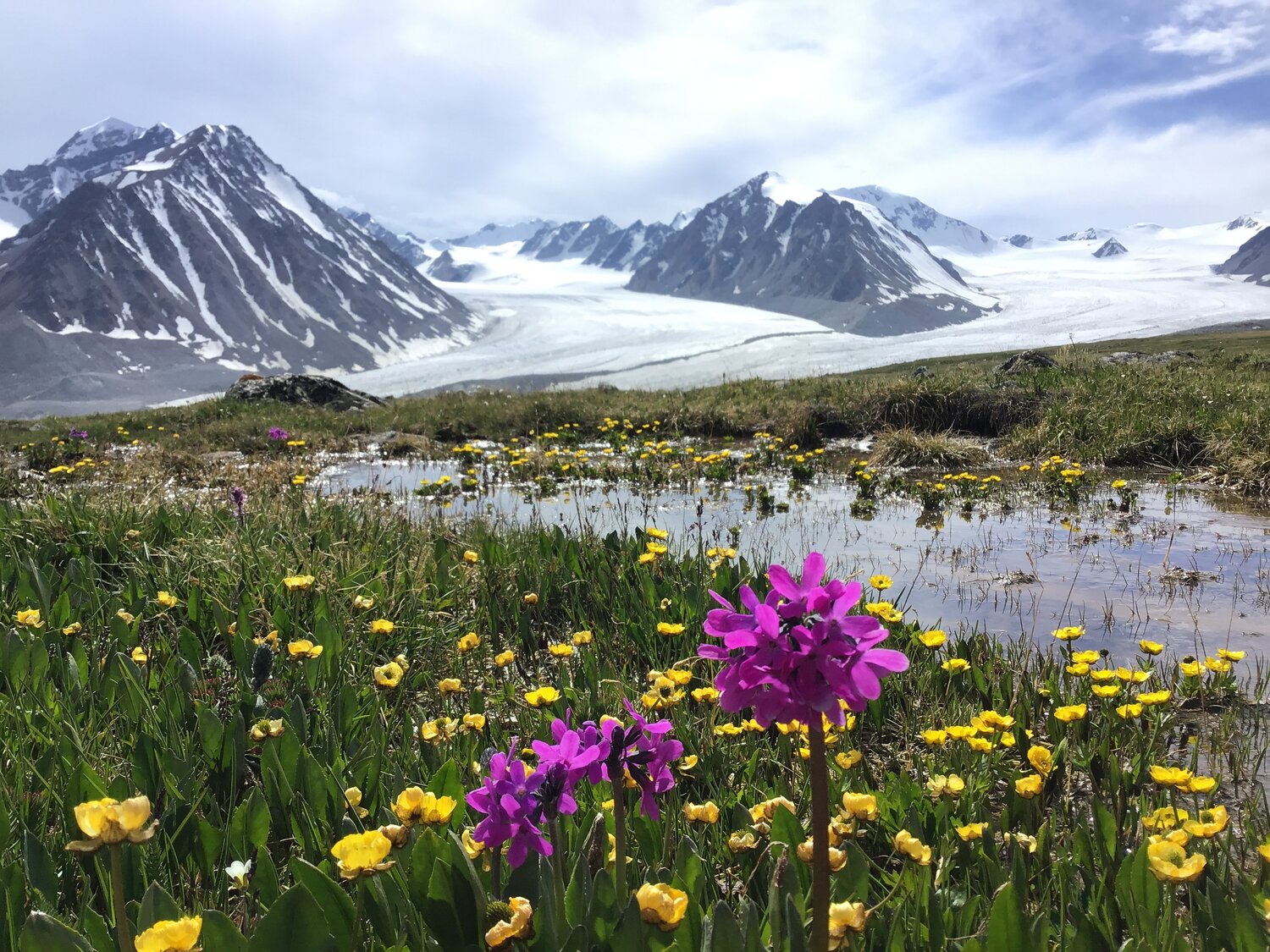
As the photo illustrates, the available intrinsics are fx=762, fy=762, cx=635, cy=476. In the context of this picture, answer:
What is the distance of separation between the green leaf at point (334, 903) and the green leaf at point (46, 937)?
371mm

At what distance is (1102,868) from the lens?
2.06m

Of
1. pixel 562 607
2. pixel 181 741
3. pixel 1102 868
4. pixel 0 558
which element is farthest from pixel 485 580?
pixel 1102 868

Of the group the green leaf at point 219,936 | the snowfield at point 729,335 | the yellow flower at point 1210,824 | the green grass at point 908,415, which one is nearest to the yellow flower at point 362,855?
the green leaf at point 219,936

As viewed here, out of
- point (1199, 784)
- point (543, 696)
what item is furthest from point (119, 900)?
point (1199, 784)

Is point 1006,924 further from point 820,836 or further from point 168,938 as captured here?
point 168,938

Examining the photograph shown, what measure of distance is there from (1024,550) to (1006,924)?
5.16 metres

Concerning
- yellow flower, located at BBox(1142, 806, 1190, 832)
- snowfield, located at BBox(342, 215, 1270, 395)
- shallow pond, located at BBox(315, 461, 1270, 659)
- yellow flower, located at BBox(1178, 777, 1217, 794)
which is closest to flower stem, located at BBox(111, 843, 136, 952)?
yellow flower, located at BBox(1142, 806, 1190, 832)

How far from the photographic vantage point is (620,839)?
1.46 metres

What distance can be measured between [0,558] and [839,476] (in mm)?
8708

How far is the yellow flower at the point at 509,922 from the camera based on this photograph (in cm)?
135

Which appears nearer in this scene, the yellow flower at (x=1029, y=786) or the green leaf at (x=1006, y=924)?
the green leaf at (x=1006, y=924)

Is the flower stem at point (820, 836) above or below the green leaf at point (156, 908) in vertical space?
above

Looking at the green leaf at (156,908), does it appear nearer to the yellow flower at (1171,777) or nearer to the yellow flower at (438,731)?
the yellow flower at (438,731)

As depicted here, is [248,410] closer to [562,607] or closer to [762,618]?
[562,607]
